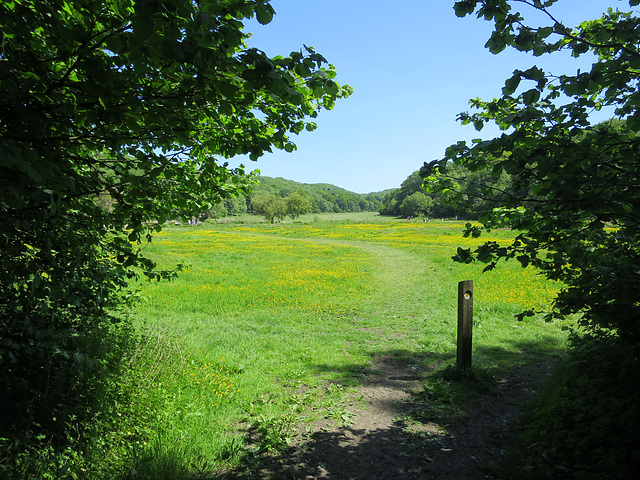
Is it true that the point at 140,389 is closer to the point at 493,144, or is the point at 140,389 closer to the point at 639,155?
the point at 493,144

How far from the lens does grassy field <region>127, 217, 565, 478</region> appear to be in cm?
446

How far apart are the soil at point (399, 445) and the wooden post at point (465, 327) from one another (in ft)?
2.38

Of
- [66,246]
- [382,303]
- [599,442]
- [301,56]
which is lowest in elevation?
[382,303]

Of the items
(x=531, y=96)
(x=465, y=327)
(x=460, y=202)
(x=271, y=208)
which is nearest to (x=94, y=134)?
(x=531, y=96)

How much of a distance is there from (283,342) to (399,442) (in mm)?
4663

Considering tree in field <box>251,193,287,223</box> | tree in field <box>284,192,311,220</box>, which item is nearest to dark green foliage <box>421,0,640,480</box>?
tree in field <box>251,193,287,223</box>

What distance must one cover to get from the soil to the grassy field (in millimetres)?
359

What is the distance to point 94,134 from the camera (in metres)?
3.24

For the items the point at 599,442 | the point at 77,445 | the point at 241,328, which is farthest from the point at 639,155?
the point at 241,328

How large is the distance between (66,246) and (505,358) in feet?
28.4

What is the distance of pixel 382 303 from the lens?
13.5m

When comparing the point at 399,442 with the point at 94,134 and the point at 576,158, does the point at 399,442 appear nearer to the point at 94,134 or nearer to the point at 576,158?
the point at 576,158

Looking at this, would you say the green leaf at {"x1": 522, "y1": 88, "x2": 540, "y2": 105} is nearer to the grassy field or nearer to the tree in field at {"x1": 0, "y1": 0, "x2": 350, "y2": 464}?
the tree in field at {"x1": 0, "y1": 0, "x2": 350, "y2": 464}

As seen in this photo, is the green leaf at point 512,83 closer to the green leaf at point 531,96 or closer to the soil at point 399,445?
the green leaf at point 531,96
